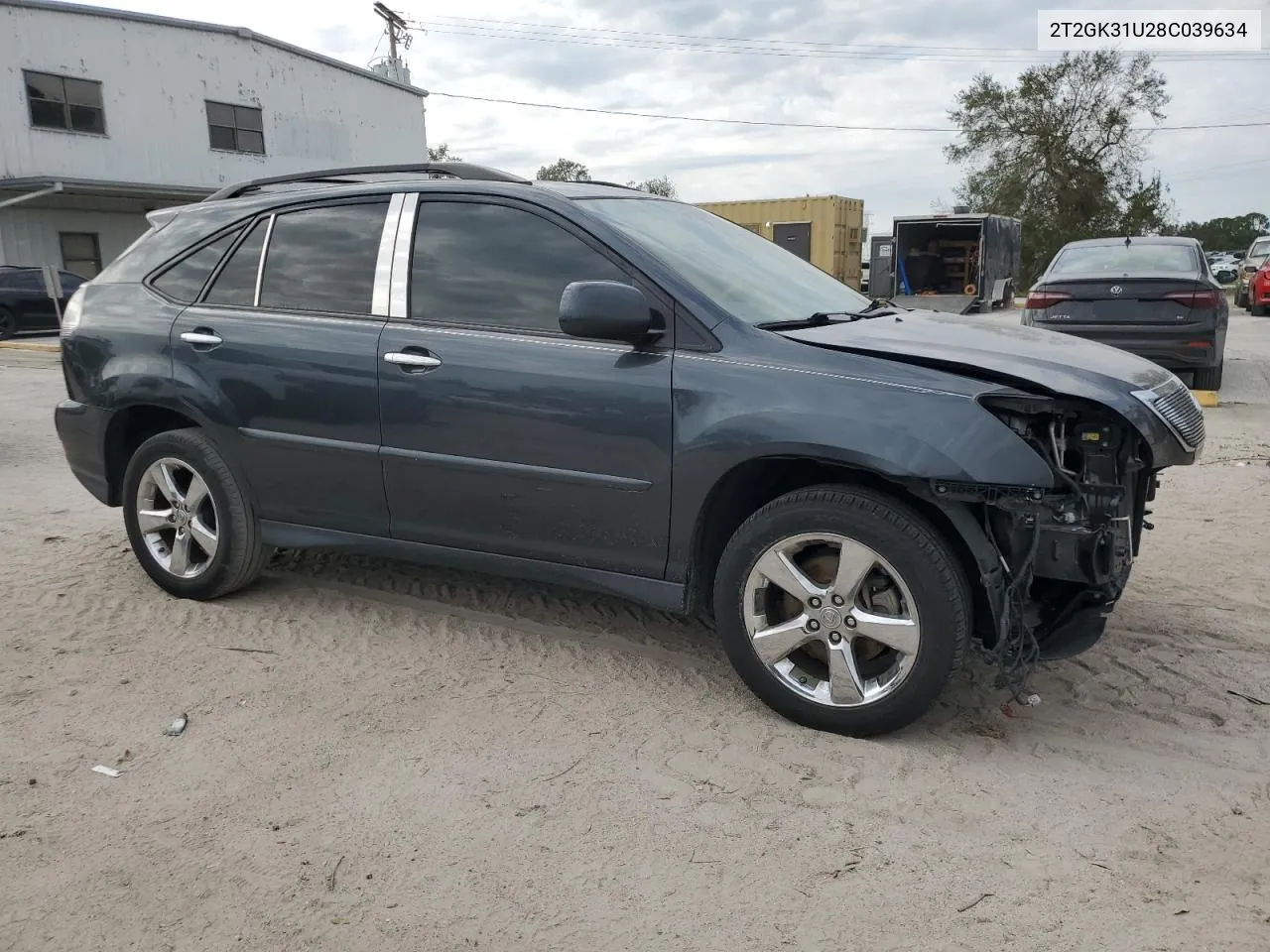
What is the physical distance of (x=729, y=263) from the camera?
12.6 ft

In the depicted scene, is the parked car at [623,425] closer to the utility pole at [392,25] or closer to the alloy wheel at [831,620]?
the alloy wheel at [831,620]

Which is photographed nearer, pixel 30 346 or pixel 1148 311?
pixel 1148 311

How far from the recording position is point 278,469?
13.5 ft

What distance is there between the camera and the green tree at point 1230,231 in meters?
69.3

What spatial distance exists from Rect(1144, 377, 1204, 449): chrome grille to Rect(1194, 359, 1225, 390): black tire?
22.5 feet

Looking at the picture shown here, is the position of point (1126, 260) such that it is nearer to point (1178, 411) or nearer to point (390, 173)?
point (1178, 411)

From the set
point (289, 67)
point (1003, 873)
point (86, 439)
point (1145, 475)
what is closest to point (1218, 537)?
point (1145, 475)

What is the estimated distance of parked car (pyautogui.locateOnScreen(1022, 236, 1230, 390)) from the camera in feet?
29.7

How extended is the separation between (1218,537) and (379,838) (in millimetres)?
4441

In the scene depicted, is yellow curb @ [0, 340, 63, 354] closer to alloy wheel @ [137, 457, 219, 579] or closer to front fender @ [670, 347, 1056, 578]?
alloy wheel @ [137, 457, 219, 579]

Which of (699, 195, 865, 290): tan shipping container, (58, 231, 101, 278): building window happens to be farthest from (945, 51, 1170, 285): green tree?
(58, 231, 101, 278): building window

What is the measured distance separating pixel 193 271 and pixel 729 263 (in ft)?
7.70

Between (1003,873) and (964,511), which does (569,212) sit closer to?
(964,511)

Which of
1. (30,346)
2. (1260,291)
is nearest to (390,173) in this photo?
(30,346)
